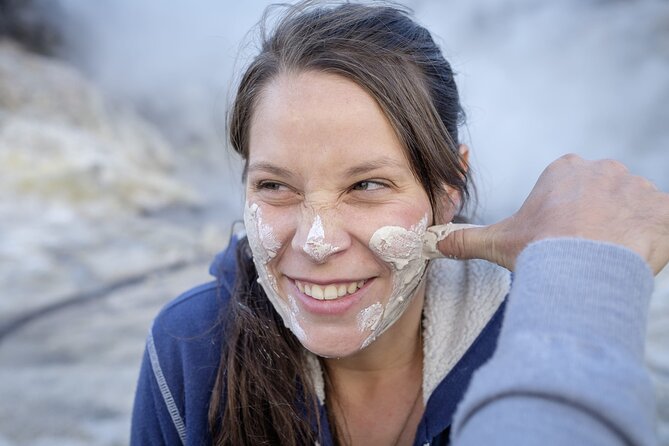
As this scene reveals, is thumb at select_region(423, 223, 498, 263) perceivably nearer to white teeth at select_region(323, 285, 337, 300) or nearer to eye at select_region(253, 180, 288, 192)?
white teeth at select_region(323, 285, 337, 300)

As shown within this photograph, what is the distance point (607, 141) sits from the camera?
5703 mm

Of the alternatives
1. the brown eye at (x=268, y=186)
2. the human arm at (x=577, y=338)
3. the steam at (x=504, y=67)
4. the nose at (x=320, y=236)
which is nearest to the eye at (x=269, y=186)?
the brown eye at (x=268, y=186)

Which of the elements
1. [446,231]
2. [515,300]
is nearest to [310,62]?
[446,231]

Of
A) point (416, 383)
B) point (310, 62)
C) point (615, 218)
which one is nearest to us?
point (615, 218)

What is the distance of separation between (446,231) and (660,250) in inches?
18.5

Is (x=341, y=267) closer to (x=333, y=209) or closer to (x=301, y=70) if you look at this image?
(x=333, y=209)

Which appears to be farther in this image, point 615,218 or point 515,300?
point 615,218

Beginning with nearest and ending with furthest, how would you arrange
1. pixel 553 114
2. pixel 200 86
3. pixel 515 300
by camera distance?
pixel 515 300, pixel 553 114, pixel 200 86

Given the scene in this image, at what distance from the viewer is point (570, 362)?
26.5 inches

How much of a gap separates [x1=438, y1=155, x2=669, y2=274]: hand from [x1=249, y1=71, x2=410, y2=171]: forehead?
0.98 ft

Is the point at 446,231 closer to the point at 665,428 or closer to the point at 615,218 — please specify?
the point at 615,218

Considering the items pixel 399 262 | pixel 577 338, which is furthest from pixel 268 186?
pixel 577 338

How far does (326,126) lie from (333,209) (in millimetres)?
175

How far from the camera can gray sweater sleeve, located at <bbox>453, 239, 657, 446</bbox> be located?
0.63 meters
